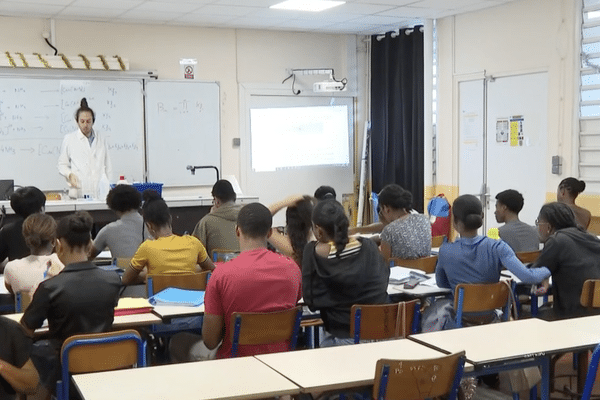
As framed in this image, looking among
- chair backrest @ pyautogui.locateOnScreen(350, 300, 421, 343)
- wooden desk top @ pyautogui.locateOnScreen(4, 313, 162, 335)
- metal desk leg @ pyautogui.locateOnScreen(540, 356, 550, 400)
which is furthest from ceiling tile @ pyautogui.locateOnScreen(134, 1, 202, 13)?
metal desk leg @ pyautogui.locateOnScreen(540, 356, 550, 400)

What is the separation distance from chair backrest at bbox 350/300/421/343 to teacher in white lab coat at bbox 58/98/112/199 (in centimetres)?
513

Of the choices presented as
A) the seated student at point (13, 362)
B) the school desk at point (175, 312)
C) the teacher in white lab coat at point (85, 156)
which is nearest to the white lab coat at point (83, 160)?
the teacher in white lab coat at point (85, 156)

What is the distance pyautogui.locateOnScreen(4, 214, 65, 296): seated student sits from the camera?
383cm

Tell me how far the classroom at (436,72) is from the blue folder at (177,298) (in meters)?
3.72

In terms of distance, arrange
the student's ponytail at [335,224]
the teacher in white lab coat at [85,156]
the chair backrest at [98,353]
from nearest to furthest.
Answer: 1. the chair backrest at [98,353]
2. the student's ponytail at [335,224]
3. the teacher in white lab coat at [85,156]

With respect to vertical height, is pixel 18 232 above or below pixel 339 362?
above

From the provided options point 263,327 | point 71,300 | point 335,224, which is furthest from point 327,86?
point 71,300

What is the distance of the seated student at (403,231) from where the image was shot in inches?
195

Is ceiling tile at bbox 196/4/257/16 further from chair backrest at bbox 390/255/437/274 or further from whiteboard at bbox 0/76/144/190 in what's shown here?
chair backrest at bbox 390/255/437/274

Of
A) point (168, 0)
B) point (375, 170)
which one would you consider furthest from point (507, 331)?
point (375, 170)

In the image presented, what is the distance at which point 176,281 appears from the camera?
13.4 ft

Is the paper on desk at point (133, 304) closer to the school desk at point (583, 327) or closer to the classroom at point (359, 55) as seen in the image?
the school desk at point (583, 327)

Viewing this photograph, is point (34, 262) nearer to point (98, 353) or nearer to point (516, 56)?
point (98, 353)

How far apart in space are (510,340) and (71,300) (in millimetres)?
1768
